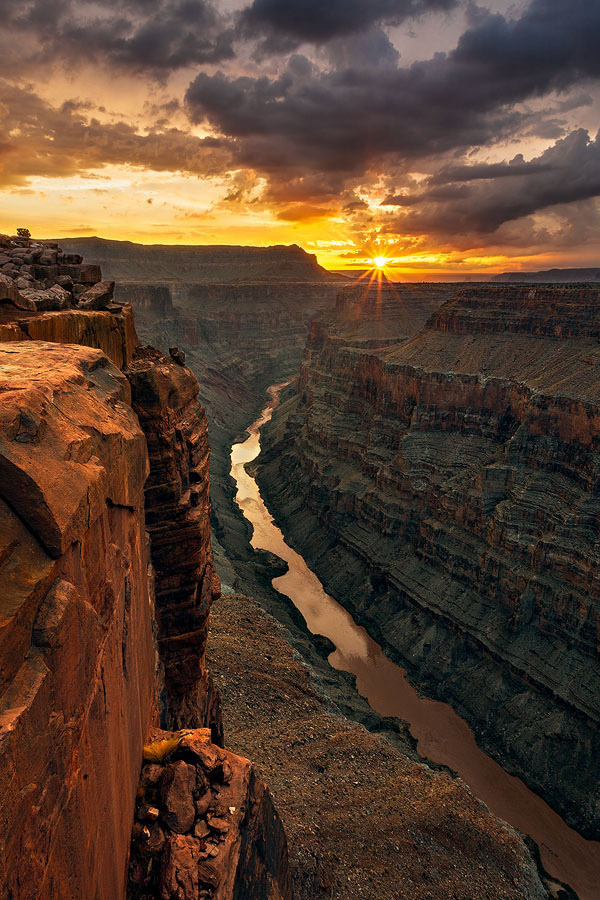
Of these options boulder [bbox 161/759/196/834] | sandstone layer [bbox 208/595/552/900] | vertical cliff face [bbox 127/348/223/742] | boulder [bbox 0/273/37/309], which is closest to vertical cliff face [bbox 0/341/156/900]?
boulder [bbox 161/759/196/834]

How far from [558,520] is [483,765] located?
18352 millimetres

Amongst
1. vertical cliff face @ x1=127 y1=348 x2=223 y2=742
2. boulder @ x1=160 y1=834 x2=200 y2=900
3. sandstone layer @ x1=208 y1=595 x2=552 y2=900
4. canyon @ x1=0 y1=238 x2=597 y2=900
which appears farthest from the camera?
sandstone layer @ x1=208 y1=595 x2=552 y2=900

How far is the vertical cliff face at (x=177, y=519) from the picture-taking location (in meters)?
13.3

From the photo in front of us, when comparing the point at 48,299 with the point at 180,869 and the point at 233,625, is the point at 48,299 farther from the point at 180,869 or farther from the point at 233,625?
the point at 233,625

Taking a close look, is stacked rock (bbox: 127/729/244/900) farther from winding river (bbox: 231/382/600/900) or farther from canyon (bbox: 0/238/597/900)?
winding river (bbox: 231/382/600/900)

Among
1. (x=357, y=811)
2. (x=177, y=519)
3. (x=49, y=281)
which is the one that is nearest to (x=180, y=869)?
(x=177, y=519)

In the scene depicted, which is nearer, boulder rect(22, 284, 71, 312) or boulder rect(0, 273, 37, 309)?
boulder rect(0, 273, 37, 309)

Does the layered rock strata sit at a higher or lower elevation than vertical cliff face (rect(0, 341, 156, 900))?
lower

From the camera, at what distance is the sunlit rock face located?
124 feet

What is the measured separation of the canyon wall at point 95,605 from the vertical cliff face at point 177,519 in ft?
0.18

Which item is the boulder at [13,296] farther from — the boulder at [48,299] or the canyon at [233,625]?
the boulder at [48,299]

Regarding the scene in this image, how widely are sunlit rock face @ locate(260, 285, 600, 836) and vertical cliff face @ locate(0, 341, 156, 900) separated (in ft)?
115

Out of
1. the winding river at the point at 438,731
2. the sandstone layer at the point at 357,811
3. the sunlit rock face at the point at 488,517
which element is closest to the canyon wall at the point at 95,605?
the sandstone layer at the point at 357,811

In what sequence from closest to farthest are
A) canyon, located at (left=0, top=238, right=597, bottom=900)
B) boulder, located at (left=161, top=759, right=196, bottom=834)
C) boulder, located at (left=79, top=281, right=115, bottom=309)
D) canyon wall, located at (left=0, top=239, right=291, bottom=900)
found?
canyon wall, located at (left=0, top=239, right=291, bottom=900), canyon, located at (left=0, top=238, right=597, bottom=900), boulder, located at (left=161, top=759, right=196, bottom=834), boulder, located at (left=79, top=281, right=115, bottom=309)
